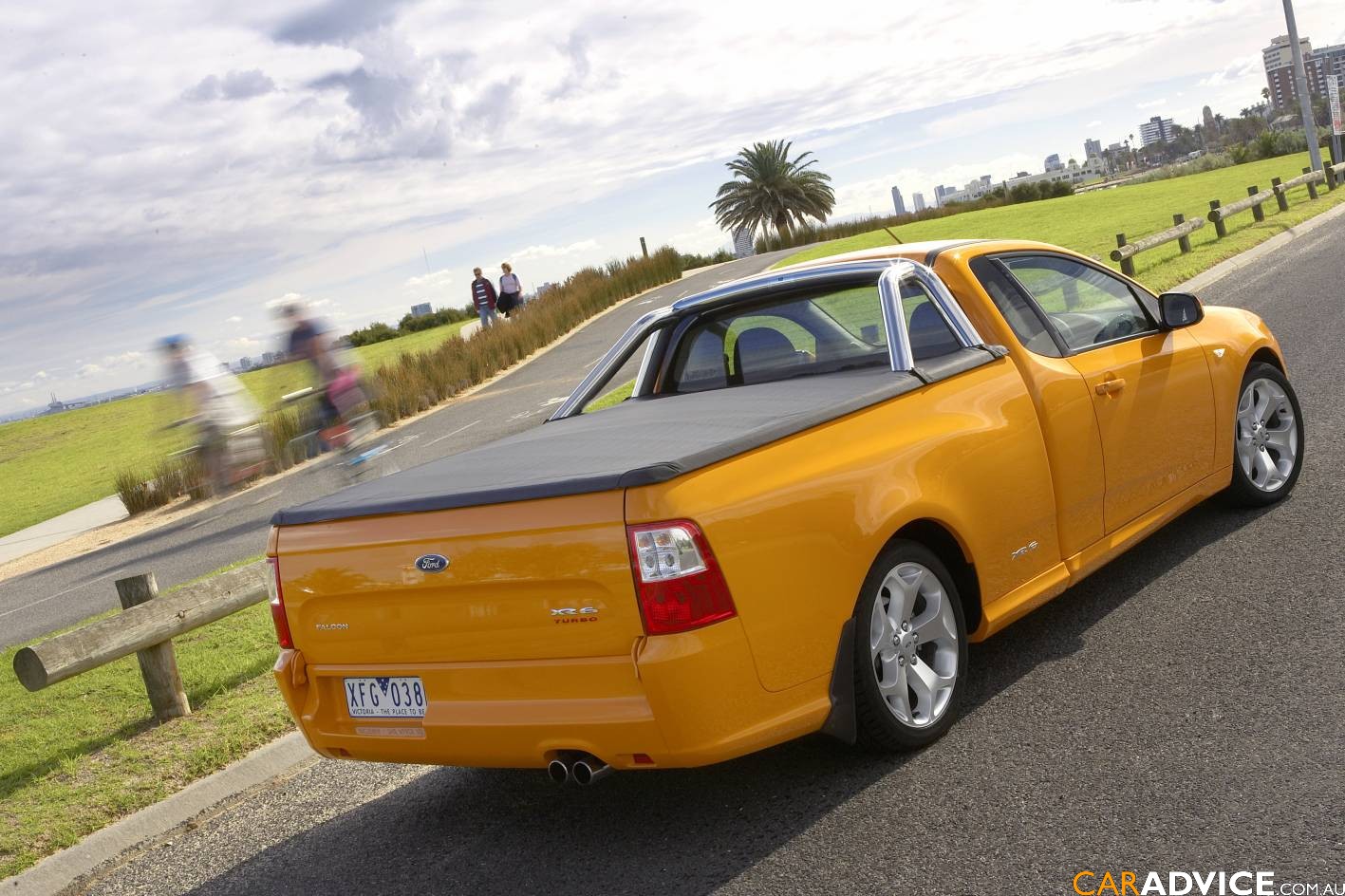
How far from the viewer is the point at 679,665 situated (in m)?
3.62

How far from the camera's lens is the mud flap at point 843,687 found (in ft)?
13.3

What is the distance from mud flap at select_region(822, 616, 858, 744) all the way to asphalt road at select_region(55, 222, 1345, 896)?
0.84ft

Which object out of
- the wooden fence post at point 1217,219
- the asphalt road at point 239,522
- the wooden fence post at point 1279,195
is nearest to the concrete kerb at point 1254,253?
the wooden fence post at point 1217,219

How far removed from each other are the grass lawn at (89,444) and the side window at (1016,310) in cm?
988

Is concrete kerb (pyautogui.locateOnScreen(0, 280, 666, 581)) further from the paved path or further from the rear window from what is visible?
the rear window

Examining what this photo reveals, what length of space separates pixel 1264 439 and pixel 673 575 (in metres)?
4.38

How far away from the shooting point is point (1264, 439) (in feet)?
22.0

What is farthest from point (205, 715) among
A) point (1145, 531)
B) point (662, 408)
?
point (1145, 531)

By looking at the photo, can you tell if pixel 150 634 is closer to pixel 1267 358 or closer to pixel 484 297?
pixel 1267 358

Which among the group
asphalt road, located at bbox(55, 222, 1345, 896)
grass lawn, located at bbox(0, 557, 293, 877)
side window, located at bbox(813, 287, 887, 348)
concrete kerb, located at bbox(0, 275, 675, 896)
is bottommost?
asphalt road, located at bbox(55, 222, 1345, 896)

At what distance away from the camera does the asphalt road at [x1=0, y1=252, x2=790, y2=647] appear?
1405cm

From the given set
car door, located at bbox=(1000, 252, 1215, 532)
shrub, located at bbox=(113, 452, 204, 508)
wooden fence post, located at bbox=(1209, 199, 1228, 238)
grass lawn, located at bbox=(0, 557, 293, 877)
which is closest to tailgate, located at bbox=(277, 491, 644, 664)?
grass lawn, located at bbox=(0, 557, 293, 877)

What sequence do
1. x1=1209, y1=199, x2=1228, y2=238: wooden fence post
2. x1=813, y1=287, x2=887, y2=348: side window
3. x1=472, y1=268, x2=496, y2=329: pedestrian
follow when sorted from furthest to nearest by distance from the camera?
x1=472, y1=268, x2=496, y2=329: pedestrian
x1=1209, y1=199, x2=1228, y2=238: wooden fence post
x1=813, y1=287, x2=887, y2=348: side window

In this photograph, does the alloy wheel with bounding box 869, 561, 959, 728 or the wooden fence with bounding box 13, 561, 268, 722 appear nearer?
the alloy wheel with bounding box 869, 561, 959, 728
